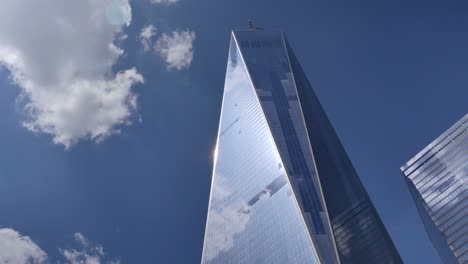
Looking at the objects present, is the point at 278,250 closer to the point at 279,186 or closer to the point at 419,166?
the point at 279,186

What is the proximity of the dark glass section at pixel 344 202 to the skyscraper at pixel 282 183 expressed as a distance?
383 millimetres

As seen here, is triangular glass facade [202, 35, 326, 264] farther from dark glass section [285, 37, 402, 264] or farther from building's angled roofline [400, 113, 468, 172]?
building's angled roofline [400, 113, 468, 172]

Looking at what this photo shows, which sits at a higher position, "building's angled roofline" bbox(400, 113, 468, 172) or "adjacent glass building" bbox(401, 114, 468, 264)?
"building's angled roofline" bbox(400, 113, 468, 172)

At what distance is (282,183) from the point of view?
116875 millimetres

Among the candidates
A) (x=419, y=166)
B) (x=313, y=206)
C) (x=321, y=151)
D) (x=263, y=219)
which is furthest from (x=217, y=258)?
(x=419, y=166)

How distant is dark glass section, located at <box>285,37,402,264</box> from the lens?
360 feet

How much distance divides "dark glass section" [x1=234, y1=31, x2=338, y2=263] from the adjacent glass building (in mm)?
44786

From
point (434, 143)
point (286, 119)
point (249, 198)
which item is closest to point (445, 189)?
point (434, 143)

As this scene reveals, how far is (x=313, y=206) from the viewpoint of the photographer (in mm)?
106562

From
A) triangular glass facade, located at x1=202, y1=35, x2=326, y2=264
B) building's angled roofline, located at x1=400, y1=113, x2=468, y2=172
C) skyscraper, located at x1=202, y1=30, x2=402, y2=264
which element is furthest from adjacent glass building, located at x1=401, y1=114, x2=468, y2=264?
triangular glass facade, located at x1=202, y1=35, x2=326, y2=264

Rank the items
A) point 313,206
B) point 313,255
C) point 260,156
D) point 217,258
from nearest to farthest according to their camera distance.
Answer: point 313,255
point 313,206
point 217,258
point 260,156

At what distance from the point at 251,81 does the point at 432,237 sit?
83005mm

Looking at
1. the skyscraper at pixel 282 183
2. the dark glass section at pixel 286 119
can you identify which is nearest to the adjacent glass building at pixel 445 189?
the skyscraper at pixel 282 183

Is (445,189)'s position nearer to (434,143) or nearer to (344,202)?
(434,143)
